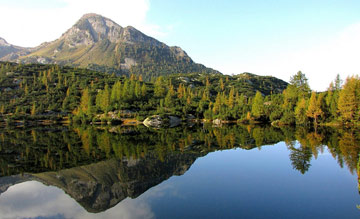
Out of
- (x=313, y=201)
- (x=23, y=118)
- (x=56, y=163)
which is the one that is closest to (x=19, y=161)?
(x=56, y=163)

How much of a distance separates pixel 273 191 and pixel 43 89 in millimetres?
182239

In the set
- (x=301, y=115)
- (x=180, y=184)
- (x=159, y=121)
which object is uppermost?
(x=301, y=115)

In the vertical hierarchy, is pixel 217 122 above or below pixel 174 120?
above

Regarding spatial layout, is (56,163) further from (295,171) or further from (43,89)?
(43,89)

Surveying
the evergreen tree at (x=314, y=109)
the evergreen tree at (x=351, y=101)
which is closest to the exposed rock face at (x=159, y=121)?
the evergreen tree at (x=314, y=109)

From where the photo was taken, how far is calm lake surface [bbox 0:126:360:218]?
14.9m

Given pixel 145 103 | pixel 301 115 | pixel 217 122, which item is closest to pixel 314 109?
pixel 301 115

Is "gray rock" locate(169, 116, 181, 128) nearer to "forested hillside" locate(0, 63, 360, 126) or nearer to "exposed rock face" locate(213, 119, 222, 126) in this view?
"forested hillside" locate(0, 63, 360, 126)

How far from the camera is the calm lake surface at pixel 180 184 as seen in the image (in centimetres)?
1487

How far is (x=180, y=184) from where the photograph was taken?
2009cm

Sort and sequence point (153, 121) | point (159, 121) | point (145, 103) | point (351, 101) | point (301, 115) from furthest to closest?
point (145, 103)
point (159, 121)
point (153, 121)
point (301, 115)
point (351, 101)

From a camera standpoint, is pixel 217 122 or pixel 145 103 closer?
pixel 217 122

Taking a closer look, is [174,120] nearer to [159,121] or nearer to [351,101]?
[159,121]

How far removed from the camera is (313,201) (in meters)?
16.0
